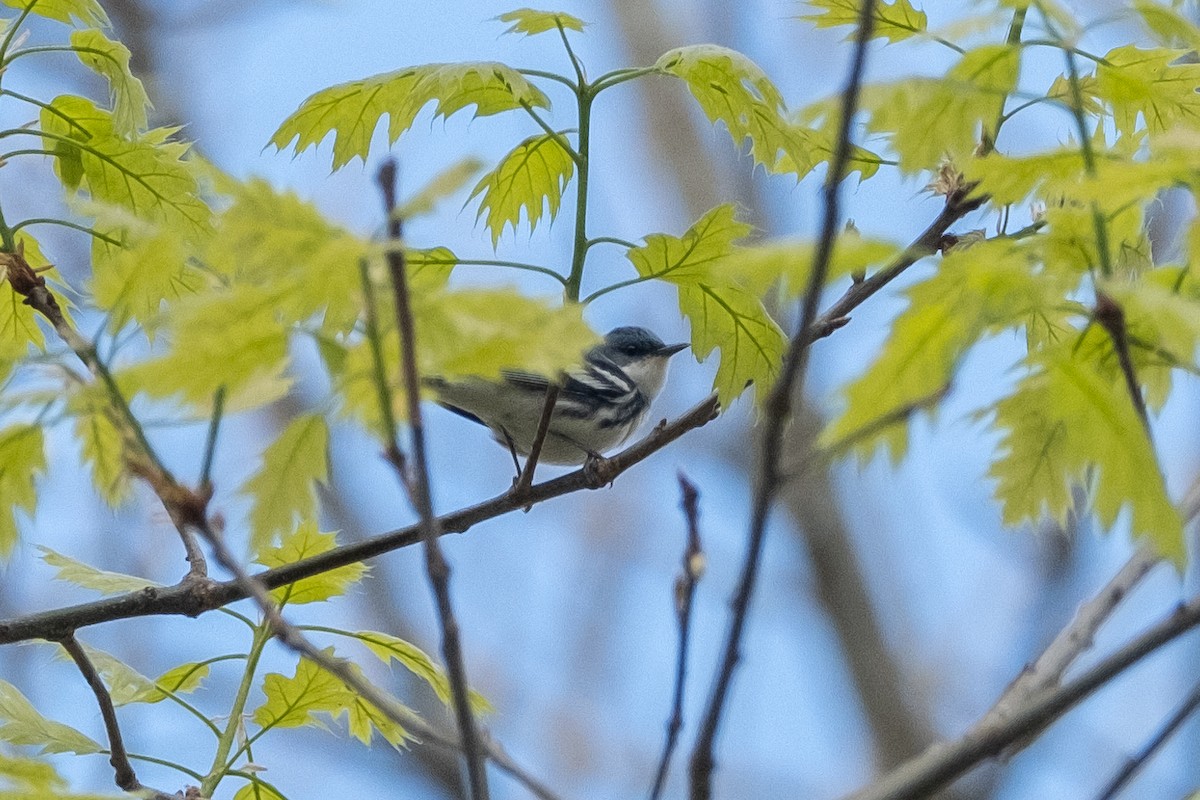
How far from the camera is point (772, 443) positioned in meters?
0.86

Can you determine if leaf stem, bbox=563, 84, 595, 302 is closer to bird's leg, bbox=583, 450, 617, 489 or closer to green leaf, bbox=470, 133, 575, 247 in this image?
green leaf, bbox=470, 133, 575, 247

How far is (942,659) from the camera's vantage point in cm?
848

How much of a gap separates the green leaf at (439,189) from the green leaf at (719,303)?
70 cm

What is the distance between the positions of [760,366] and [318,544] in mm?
638

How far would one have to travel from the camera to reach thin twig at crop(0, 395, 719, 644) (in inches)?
62.0

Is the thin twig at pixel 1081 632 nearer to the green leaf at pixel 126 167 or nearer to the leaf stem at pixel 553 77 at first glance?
the leaf stem at pixel 553 77

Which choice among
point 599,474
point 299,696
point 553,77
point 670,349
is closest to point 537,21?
point 553,77

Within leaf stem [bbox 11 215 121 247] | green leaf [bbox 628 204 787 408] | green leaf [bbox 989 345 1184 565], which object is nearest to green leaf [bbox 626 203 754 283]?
green leaf [bbox 628 204 787 408]

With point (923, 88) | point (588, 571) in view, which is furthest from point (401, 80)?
point (588, 571)

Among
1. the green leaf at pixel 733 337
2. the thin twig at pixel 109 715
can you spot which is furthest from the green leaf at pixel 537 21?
the thin twig at pixel 109 715

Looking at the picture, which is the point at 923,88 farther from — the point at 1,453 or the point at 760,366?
the point at 1,453

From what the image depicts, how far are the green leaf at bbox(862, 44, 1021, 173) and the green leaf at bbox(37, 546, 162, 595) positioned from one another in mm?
1080

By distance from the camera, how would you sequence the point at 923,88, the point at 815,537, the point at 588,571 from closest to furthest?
the point at 923,88 → the point at 815,537 → the point at 588,571

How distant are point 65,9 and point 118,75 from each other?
0.48ft
